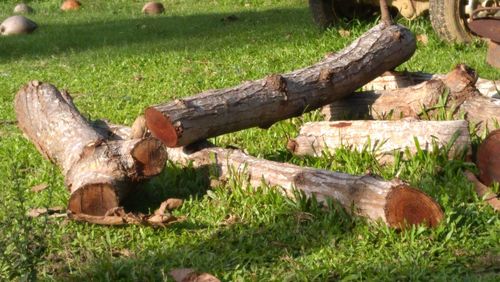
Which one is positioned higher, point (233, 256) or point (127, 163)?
point (127, 163)

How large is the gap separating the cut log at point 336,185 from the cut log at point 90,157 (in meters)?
0.49

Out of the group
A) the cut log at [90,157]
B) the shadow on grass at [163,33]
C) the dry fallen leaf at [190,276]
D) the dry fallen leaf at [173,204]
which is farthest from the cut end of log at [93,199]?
the shadow on grass at [163,33]

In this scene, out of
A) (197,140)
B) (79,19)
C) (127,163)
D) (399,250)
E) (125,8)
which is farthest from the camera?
(125,8)

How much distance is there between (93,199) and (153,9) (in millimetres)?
12035

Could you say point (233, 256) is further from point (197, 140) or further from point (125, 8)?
point (125, 8)

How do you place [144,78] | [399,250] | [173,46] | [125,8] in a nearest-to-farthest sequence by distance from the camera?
[399,250] → [144,78] → [173,46] → [125,8]

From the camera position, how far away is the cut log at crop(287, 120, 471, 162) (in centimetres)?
608

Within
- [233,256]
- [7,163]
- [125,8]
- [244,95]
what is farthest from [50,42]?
[233,256]

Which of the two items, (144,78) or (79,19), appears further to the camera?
(79,19)

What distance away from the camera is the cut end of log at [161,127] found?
5.97 m

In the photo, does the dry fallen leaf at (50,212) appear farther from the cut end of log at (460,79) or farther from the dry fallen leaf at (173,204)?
the cut end of log at (460,79)

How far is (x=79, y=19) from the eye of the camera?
17031 mm

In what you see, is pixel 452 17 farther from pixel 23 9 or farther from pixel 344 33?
pixel 23 9

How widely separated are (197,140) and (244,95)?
43cm
